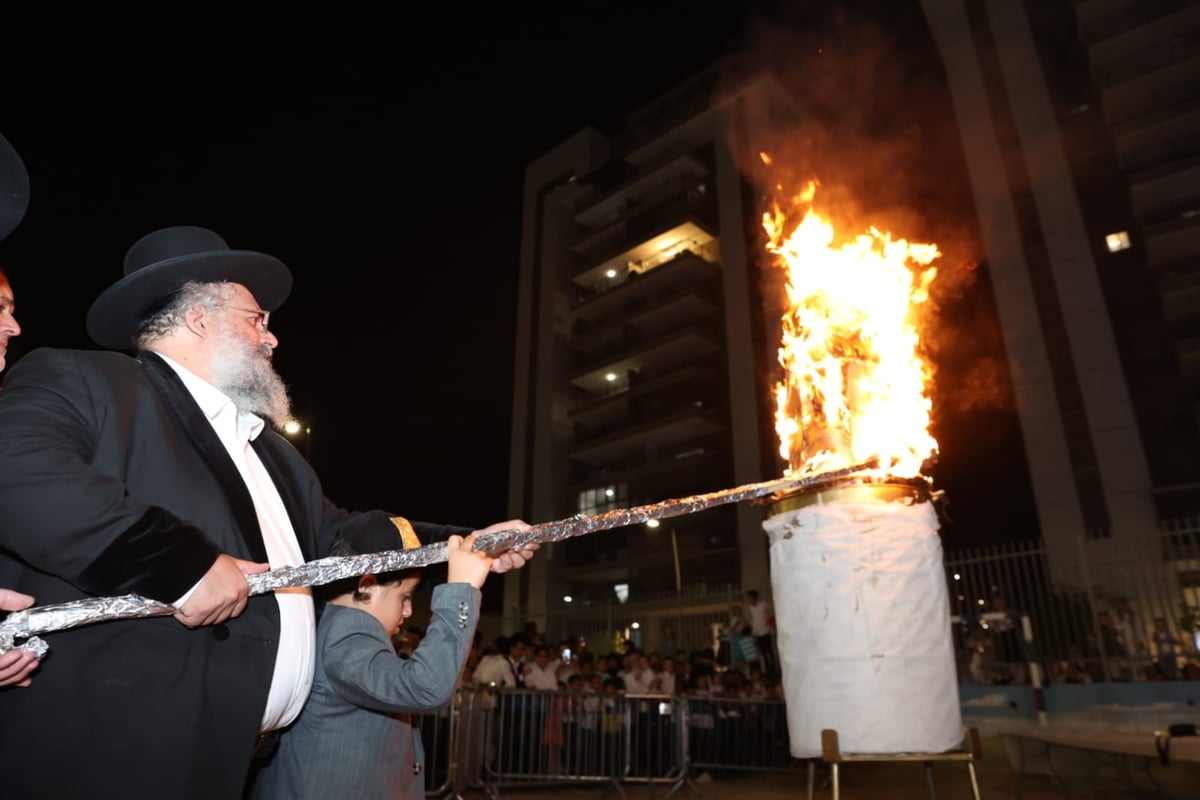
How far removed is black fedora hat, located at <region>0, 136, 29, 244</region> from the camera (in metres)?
2.13

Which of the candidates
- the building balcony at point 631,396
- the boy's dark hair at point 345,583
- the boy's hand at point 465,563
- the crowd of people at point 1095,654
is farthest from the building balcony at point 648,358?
the boy's hand at point 465,563

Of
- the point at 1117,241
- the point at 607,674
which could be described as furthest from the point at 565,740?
the point at 1117,241

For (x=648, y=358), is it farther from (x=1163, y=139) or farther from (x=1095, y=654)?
(x=1095, y=654)

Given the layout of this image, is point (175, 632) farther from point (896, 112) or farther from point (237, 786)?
point (896, 112)

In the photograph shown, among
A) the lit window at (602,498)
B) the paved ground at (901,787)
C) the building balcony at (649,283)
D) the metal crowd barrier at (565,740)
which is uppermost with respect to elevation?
the building balcony at (649,283)

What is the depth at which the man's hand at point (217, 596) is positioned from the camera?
1783 mm

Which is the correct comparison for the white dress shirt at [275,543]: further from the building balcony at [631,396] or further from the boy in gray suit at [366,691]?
the building balcony at [631,396]

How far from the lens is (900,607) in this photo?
379cm

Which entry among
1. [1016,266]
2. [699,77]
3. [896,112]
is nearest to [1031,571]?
[896,112]

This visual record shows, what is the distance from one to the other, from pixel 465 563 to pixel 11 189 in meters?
1.62

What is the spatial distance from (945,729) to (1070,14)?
102 ft

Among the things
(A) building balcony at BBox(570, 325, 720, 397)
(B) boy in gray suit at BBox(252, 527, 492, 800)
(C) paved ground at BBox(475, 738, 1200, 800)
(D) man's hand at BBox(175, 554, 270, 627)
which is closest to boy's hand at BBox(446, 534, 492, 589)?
(B) boy in gray suit at BBox(252, 527, 492, 800)

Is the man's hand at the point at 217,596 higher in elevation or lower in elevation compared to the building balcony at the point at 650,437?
lower

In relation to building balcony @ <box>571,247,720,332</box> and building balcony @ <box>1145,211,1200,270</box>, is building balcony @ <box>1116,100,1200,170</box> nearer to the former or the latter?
building balcony @ <box>1145,211,1200,270</box>
